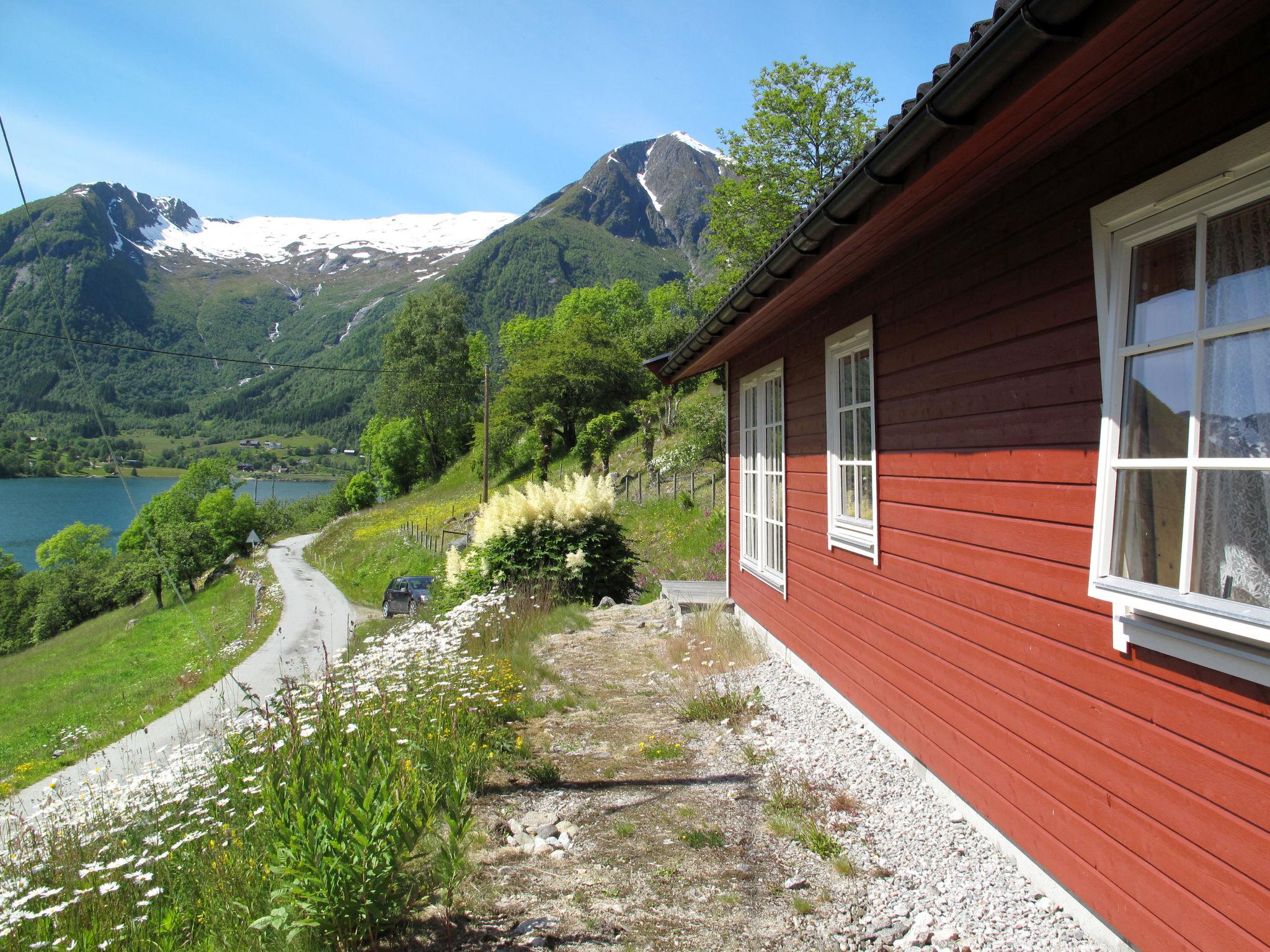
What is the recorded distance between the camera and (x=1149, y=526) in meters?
2.19

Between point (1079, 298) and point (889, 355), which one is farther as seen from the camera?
point (889, 355)

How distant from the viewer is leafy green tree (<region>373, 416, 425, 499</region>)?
191 ft

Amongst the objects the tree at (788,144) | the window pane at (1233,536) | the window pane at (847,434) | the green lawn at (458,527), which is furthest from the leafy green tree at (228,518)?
the window pane at (1233,536)

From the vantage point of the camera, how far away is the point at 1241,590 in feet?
6.07

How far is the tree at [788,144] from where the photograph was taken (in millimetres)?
22094

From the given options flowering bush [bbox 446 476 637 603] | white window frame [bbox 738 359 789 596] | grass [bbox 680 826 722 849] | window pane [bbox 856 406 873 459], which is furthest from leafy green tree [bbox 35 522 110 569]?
grass [bbox 680 826 722 849]

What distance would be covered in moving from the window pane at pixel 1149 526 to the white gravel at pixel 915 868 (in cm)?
129

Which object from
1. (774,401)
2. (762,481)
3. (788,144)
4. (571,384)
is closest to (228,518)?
(571,384)

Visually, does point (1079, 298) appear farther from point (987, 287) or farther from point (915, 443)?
point (915, 443)

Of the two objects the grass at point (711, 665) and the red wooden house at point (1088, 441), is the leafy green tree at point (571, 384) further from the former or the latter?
the red wooden house at point (1088, 441)

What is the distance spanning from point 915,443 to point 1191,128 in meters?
2.03

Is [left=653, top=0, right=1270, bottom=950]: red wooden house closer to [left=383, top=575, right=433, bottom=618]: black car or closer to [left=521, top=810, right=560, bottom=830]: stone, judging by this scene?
[left=521, top=810, right=560, bottom=830]: stone

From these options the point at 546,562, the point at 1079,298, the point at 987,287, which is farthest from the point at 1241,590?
the point at 546,562

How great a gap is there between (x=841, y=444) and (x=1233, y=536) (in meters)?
3.33
